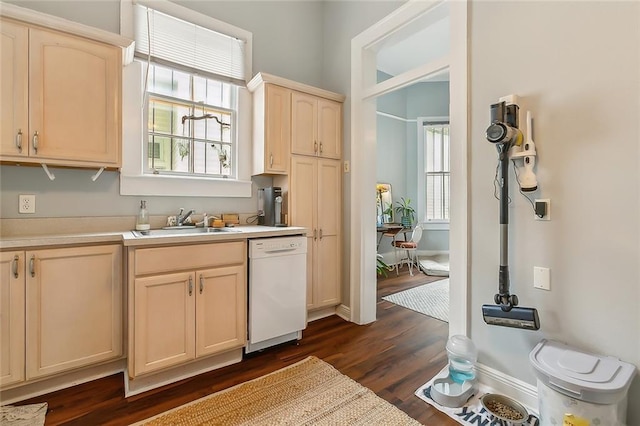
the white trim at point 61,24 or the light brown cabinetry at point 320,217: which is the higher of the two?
the white trim at point 61,24

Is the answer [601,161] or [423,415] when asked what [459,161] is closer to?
[601,161]

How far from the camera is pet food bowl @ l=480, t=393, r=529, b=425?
159cm

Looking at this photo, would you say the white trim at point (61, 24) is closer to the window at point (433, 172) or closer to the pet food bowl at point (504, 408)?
the pet food bowl at point (504, 408)

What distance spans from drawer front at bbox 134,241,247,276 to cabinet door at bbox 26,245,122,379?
0.32 m

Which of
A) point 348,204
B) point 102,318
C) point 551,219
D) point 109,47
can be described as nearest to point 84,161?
point 109,47

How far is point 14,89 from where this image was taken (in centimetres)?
172

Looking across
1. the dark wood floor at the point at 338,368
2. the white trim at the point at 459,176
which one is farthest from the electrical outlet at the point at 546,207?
the dark wood floor at the point at 338,368

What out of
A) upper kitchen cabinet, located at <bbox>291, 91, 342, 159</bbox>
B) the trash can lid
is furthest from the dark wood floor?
upper kitchen cabinet, located at <bbox>291, 91, 342, 159</bbox>

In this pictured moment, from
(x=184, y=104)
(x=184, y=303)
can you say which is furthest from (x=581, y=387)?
(x=184, y=104)

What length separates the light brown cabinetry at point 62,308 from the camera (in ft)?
5.52

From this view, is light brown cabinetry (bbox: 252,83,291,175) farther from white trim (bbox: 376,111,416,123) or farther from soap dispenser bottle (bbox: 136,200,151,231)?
white trim (bbox: 376,111,416,123)

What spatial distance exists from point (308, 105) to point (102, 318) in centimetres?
245

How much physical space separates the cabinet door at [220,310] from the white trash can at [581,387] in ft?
5.97

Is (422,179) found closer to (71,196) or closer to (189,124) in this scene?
(189,124)
